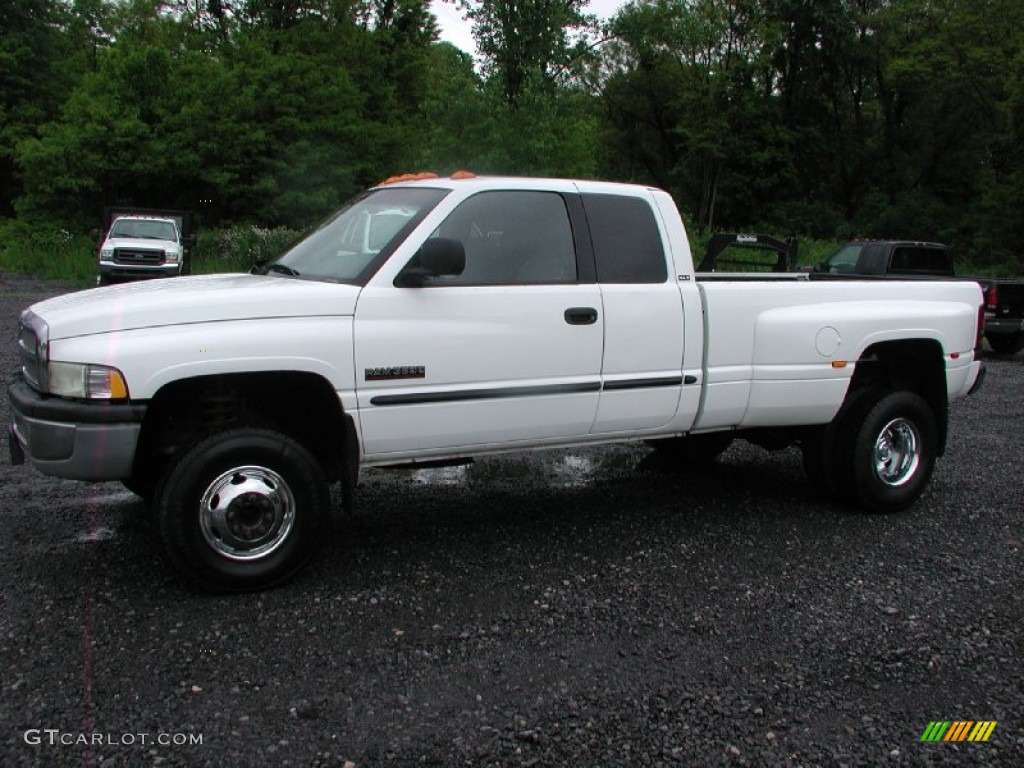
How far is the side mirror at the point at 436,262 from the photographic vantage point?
14.2ft

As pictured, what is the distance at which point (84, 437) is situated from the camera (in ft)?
12.7

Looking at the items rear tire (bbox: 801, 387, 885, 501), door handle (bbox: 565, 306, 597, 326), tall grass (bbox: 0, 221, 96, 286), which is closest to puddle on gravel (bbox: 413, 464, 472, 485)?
door handle (bbox: 565, 306, 597, 326)

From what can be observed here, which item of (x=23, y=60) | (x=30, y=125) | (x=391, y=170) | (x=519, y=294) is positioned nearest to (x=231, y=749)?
(x=519, y=294)

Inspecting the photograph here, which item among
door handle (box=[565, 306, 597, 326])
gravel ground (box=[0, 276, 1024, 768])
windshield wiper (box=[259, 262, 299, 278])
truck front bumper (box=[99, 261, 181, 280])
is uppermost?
windshield wiper (box=[259, 262, 299, 278])

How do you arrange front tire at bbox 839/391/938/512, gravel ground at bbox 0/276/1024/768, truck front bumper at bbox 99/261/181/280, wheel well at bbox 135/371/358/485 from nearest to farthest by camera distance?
gravel ground at bbox 0/276/1024/768 → wheel well at bbox 135/371/358/485 → front tire at bbox 839/391/938/512 → truck front bumper at bbox 99/261/181/280

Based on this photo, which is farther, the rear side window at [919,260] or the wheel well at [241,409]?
the rear side window at [919,260]

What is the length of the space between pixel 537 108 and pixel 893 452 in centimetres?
2319

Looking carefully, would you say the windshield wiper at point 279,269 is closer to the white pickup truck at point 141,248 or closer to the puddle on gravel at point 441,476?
the puddle on gravel at point 441,476

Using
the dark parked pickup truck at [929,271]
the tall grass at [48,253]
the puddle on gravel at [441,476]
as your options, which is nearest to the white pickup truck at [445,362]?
the puddle on gravel at [441,476]

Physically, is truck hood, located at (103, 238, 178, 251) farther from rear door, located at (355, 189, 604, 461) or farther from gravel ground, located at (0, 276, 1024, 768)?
rear door, located at (355, 189, 604, 461)

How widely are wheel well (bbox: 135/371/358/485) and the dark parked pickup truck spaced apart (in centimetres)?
1063

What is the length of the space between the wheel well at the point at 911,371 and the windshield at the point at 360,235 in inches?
118

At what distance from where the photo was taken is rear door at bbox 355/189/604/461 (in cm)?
443

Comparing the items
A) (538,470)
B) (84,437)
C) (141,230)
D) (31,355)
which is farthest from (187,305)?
(141,230)
